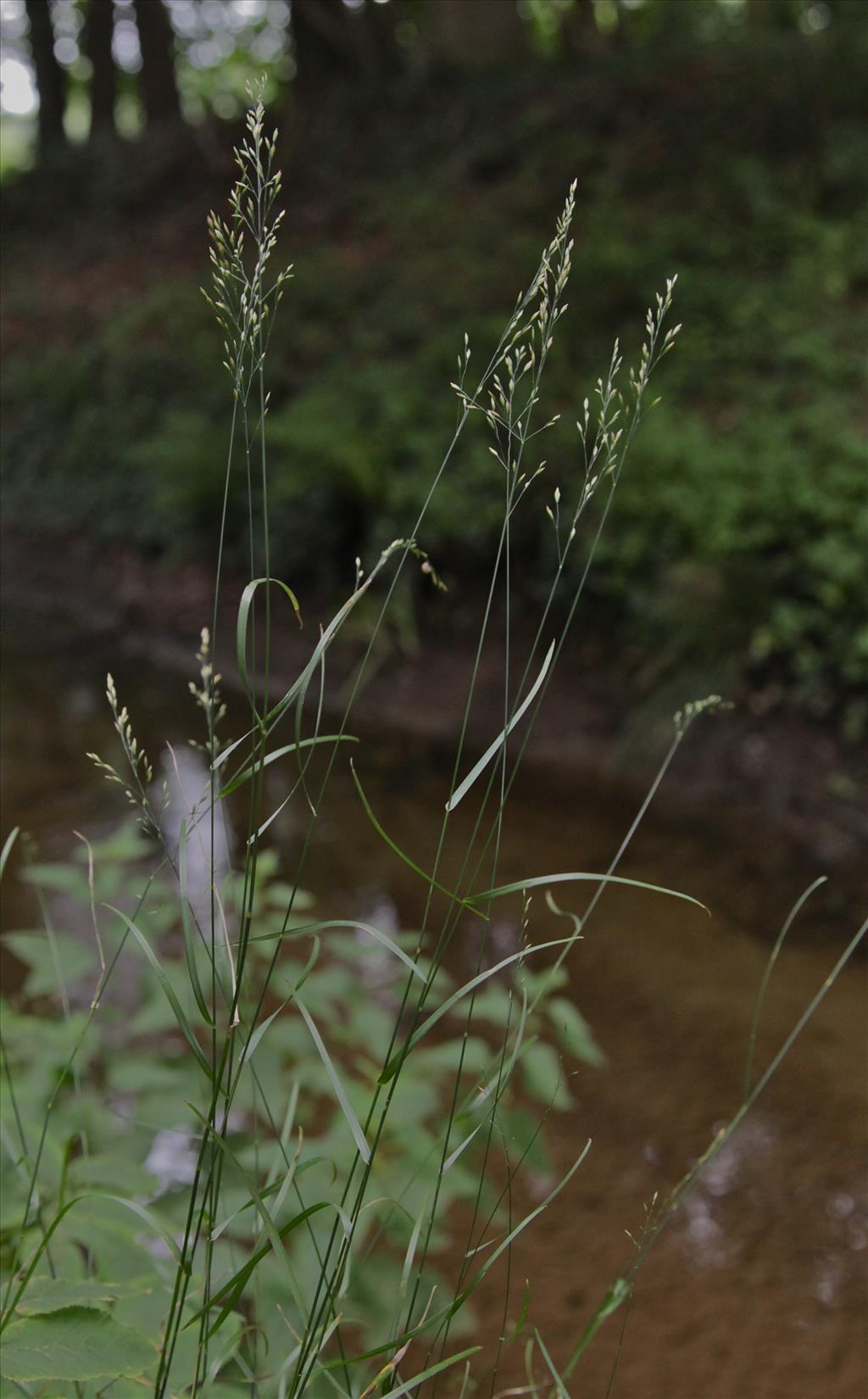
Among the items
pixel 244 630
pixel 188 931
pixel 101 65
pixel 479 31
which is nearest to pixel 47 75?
pixel 101 65

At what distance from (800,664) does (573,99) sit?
813 cm

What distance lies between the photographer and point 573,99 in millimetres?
10617

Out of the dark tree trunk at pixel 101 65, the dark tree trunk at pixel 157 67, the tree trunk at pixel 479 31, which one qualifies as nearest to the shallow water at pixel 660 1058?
the tree trunk at pixel 479 31

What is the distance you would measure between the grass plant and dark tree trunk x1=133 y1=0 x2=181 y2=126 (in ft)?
51.5

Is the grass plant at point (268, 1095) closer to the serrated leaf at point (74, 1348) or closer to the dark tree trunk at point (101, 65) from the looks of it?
the serrated leaf at point (74, 1348)

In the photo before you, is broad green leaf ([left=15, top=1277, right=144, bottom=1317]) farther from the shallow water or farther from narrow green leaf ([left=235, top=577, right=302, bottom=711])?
the shallow water

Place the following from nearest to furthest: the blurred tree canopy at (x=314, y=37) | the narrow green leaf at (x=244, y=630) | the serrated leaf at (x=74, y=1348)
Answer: the narrow green leaf at (x=244, y=630) → the serrated leaf at (x=74, y=1348) → the blurred tree canopy at (x=314, y=37)

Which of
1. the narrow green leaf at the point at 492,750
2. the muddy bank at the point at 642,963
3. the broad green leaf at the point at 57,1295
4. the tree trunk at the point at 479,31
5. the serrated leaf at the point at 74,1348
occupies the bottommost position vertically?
the muddy bank at the point at 642,963

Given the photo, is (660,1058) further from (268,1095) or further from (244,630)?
(244,630)

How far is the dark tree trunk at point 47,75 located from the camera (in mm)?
15970

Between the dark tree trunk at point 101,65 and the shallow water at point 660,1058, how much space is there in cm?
1330

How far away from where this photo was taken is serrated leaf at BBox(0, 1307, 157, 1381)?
846mm

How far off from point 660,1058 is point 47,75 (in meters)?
18.1

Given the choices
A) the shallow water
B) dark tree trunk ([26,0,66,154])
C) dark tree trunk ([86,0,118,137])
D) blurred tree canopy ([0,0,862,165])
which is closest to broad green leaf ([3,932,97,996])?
the shallow water
